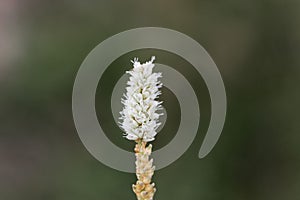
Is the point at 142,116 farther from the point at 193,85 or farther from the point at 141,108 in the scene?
the point at 193,85

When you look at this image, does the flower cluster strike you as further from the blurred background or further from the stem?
the blurred background

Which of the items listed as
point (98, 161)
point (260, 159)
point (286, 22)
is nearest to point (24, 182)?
point (98, 161)

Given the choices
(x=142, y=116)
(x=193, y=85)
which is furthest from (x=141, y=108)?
(x=193, y=85)

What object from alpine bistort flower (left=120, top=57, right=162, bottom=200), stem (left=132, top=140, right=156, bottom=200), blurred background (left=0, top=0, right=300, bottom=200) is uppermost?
blurred background (left=0, top=0, right=300, bottom=200)

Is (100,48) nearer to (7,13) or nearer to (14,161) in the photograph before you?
(7,13)

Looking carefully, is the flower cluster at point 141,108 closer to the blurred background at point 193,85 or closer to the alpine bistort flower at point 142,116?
the alpine bistort flower at point 142,116

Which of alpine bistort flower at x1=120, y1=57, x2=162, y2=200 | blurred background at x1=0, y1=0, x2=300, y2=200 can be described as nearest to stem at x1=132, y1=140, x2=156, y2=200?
alpine bistort flower at x1=120, y1=57, x2=162, y2=200

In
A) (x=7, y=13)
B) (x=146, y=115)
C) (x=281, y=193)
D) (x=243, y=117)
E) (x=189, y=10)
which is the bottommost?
(x=146, y=115)
